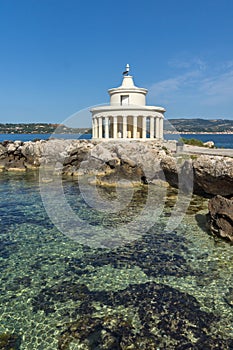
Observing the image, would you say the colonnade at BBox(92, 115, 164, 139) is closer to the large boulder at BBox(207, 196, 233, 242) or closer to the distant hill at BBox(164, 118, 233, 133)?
the large boulder at BBox(207, 196, 233, 242)

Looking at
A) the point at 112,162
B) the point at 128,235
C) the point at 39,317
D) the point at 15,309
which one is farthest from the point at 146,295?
the point at 112,162

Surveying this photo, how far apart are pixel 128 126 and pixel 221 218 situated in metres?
27.7

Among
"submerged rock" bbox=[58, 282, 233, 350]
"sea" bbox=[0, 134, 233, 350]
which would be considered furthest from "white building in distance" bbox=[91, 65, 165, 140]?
"submerged rock" bbox=[58, 282, 233, 350]

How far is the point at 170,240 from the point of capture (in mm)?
11570

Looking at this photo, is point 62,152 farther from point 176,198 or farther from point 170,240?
point 170,240

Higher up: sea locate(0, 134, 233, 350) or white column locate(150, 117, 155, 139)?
white column locate(150, 117, 155, 139)

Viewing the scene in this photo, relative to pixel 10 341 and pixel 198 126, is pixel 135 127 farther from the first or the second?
pixel 198 126

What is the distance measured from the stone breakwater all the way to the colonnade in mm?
6815

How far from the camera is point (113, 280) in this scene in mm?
8406

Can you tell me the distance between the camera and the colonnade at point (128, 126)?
3638cm

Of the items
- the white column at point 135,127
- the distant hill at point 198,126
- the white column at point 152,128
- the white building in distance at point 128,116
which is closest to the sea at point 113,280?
the white column at point 135,127

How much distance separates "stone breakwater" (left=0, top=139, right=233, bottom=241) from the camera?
54.3ft

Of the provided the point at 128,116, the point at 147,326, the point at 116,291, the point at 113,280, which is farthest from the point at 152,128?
the point at 147,326

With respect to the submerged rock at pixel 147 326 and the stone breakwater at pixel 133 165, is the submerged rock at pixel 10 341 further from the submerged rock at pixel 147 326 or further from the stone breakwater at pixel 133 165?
the stone breakwater at pixel 133 165
